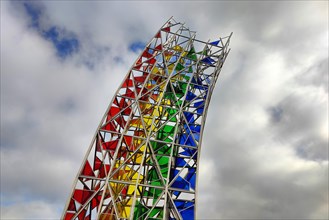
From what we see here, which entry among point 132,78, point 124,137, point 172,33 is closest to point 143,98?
point 132,78

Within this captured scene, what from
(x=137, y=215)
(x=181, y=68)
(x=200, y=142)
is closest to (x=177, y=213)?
(x=137, y=215)

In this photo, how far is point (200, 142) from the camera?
846 inches

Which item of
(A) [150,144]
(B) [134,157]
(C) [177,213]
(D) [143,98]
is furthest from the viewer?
(D) [143,98]

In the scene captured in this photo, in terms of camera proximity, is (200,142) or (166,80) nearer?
(200,142)

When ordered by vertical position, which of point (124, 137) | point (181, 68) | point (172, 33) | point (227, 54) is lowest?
point (124, 137)

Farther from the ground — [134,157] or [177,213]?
[134,157]

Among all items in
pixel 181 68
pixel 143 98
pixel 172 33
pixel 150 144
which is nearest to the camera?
pixel 150 144

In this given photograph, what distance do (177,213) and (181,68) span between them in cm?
1275

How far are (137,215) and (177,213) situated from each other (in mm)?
2654

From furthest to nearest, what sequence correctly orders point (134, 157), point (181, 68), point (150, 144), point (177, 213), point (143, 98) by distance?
point (181, 68) < point (143, 98) < point (134, 157) < point (150, 144) < point (177, 213)

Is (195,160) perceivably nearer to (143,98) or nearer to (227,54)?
(143,98)

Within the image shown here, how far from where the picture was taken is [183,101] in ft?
75.2

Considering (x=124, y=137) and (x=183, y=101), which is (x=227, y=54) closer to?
(x=183, y=101)

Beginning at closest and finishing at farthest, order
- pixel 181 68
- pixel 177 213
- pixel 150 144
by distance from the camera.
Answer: pixel 177 213
pixel 150 144
pixel 181 68
